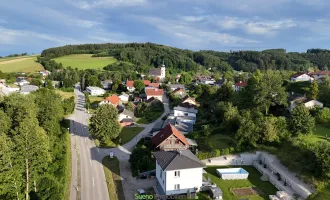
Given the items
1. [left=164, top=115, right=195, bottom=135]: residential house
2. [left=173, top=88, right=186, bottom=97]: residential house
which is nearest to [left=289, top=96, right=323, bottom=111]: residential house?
[left=164, top=115, right=195, bottom=135]: residential house

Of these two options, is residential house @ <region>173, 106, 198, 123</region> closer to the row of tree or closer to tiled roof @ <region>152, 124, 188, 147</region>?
tiled roof @ <region>152, 124, 188, 147</region>

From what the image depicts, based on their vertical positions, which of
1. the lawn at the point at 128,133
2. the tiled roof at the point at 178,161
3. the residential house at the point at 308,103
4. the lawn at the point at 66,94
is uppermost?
the residential house at the point at 308,103

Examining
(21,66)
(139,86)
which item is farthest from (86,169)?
(21,66)

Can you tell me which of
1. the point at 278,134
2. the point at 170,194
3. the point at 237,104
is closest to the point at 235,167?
the point at 278,134

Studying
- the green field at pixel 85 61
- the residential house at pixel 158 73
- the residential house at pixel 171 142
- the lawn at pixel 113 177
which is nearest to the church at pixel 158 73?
the residential house at pixel 158 73

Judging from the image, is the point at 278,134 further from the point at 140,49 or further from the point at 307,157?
the point at 140,49

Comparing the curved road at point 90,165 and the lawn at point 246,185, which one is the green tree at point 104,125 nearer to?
the curved road at point 90,165

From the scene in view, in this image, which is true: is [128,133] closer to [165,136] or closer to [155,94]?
[165,136]
